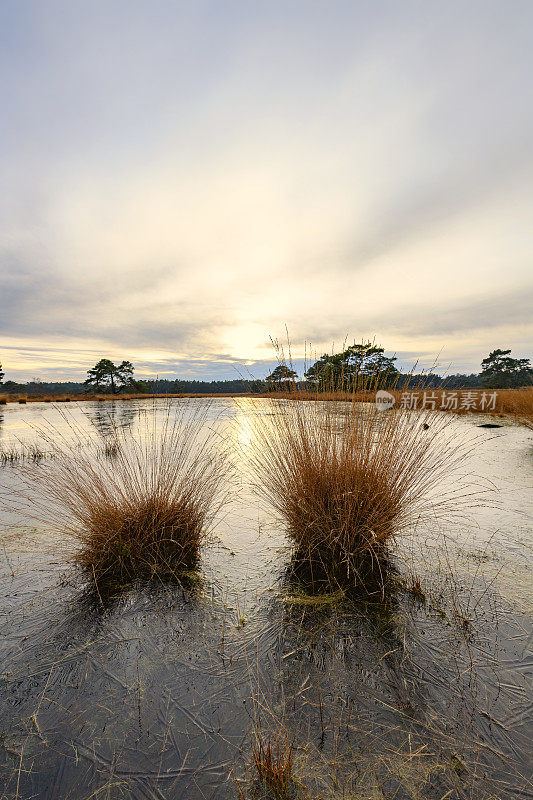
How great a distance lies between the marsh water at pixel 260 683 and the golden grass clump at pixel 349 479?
0.42 meters

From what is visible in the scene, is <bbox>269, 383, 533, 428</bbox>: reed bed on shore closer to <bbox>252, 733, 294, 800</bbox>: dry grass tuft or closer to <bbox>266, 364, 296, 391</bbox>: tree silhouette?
<bbox>266, 364, 296, 391</bbox>: tree silhouette

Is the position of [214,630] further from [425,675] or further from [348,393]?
[348,393]

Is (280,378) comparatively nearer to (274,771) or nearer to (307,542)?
(307,542)

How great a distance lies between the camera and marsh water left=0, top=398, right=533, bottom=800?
1.59 meters

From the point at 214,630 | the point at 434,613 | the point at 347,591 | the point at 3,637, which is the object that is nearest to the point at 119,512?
the point at 3,637

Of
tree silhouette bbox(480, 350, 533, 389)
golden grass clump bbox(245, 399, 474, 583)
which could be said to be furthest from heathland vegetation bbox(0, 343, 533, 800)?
tree silhouette bbox(480, 350, 533, 389)

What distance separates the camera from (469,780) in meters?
1.54

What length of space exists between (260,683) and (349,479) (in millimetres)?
1731

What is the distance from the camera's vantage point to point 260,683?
2080mm

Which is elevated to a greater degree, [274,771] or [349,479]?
[349,479]

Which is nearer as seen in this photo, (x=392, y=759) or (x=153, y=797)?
(x=153, y=797)

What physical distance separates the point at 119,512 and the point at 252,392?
1.93 m

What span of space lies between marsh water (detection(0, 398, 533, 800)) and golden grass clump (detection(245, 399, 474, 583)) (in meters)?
0.42

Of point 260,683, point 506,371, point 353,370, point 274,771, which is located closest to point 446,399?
point 353,370
